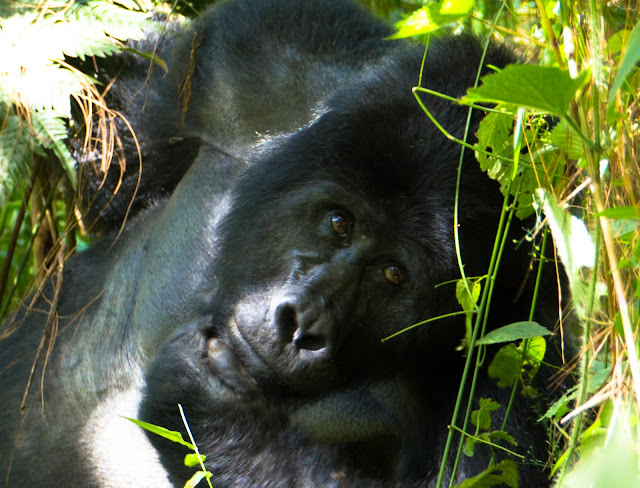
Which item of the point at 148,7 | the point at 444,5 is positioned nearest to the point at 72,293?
the point at 148,7

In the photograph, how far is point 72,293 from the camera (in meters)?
2.29

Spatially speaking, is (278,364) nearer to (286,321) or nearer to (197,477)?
(286,321)

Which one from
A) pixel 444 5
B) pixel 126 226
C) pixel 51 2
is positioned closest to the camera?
pixel 444 5

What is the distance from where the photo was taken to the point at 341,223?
186 cm

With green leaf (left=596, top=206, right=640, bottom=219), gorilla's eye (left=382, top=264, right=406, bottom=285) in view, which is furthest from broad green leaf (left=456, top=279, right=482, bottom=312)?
green leaf (left=596, top=206, right=640, bottom=219)

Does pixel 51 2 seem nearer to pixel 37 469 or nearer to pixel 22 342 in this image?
pixel 22 342

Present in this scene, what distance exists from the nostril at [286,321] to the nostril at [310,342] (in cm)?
2

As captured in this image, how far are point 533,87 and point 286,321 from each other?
0.89 meters

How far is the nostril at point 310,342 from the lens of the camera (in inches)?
68.7

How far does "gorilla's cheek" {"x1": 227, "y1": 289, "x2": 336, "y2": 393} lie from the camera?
68.7 inches

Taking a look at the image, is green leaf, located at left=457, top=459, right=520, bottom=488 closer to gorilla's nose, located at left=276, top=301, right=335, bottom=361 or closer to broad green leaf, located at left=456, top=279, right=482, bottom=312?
broad green leaf, located at left=456, top=279, right=482, bottom=312

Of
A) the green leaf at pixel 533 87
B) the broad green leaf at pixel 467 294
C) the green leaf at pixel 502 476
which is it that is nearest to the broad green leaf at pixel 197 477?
the green leaf at pixel 502 476

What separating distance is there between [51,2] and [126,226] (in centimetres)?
66

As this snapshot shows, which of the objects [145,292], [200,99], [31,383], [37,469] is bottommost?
[37,469]
